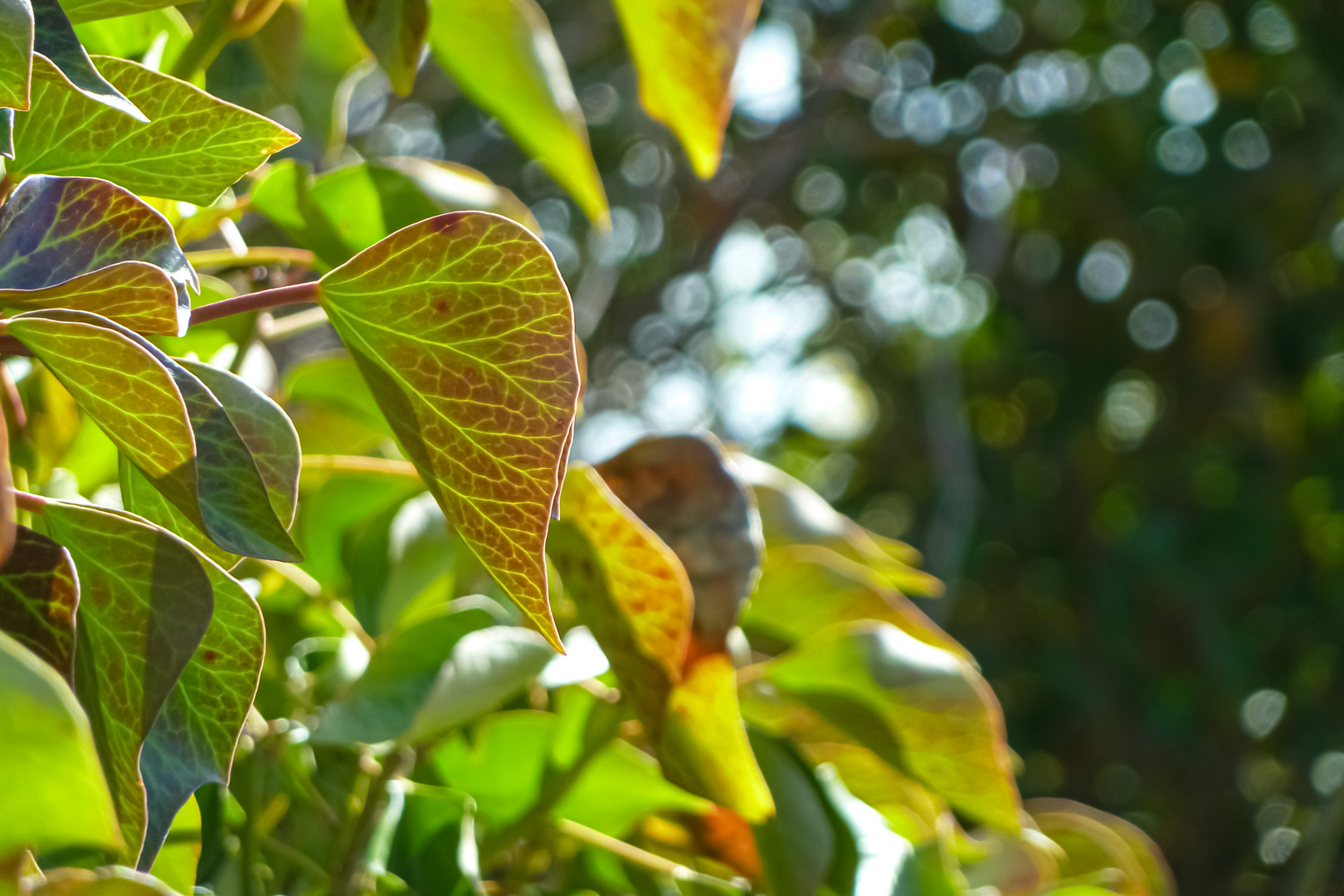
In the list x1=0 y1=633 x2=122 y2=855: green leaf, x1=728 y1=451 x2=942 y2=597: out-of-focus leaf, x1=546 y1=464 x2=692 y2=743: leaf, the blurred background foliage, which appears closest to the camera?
x1=0 y1=633 x2=122 y2=855: green leaf

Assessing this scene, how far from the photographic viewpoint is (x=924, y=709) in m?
0.28

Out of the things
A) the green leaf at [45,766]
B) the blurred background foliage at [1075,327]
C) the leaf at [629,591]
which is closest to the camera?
the green leaf at [45,766]

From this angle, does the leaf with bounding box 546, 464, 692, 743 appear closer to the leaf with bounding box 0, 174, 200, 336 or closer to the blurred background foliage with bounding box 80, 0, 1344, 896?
the leaf with bounding box 0, 174, 200, 336

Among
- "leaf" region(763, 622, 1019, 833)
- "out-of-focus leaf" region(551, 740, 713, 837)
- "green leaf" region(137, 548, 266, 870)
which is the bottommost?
"out-of-focus leaf" region(551, 740, 713, 837)

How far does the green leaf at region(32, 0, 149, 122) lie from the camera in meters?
0.17

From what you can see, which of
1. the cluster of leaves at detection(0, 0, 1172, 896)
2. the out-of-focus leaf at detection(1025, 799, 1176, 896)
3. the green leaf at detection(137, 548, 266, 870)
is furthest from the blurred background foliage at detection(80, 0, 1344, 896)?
the green leaf at detection(137, 548, 266, 870)

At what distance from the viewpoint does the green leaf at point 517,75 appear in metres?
0.32

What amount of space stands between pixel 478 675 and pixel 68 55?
14cm

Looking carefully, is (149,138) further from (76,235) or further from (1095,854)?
(1095,854)

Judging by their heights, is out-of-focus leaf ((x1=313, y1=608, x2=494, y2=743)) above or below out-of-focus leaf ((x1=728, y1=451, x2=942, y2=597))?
above

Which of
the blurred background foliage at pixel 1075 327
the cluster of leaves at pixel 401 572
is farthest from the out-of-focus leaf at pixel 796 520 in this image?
the blurred background foliage at pixel 1075 327

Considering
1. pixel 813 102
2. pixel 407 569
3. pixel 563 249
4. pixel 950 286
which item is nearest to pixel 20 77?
pixel 407 569

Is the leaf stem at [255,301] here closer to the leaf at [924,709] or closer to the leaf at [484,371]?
the leaf at [484,371]

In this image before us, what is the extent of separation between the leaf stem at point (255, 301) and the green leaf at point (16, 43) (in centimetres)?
4
